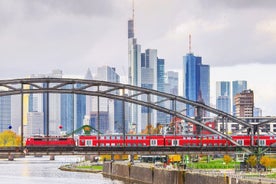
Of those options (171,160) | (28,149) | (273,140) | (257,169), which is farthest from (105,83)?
(171,160)

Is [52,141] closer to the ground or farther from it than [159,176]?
farther from it

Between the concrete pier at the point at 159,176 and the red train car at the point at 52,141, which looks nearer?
the concrete pier at the point at 159,176

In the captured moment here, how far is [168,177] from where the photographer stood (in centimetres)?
11925

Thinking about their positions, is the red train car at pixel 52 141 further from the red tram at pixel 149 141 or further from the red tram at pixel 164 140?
the red tram at pixel 164 140

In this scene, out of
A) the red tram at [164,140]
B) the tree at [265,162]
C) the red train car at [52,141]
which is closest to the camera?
the tree at [265,162]

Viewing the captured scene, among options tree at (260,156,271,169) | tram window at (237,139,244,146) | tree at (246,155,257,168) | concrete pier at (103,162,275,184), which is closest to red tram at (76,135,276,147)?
tram window at (237,139,244,146)

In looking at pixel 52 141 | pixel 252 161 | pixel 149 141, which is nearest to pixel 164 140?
pixel 149 141

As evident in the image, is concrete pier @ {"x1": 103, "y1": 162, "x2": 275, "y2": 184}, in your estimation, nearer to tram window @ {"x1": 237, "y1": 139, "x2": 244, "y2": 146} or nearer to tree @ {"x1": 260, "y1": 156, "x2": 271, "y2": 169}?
tram window @ {"x1": 237, "y1": 139, "x2": 244, "y2": 146}

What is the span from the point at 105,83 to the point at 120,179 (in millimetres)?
20423

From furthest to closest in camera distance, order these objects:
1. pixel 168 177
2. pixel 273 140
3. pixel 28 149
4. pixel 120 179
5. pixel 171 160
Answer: pixel 171 160, pixel 273 140, pixel 120 179, pixel 28 149, pixel 168 177

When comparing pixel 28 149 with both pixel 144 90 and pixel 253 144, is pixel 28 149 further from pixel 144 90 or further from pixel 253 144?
pixel 253 144

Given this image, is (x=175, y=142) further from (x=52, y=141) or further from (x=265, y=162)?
(x=52, y=141)

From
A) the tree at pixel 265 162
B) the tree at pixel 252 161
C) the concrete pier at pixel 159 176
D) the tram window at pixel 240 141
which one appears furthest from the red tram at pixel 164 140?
the tree at pixel 252 161

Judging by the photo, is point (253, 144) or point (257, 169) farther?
point (253, 144)
